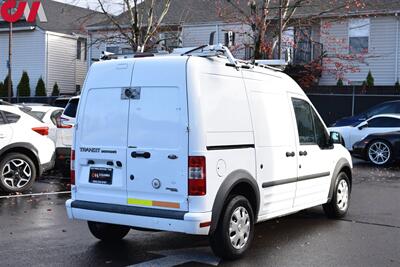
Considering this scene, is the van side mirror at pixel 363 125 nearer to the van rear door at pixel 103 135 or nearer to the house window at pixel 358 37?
the house window at pixel 358 37

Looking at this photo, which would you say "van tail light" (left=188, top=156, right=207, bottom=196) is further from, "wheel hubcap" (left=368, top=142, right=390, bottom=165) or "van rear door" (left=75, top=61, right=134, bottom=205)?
"wheel hubcap" (left=368, top=142, right=390, bottom=165)

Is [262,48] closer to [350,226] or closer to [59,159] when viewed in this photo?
[59,159]

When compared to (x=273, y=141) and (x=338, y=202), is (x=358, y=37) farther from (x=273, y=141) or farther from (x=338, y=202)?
(x=273, y=141)

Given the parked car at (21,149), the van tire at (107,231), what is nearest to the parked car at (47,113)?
the parked car at (21,149)

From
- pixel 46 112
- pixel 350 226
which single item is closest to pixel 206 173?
pixel 350 226

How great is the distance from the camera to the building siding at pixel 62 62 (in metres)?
34.8

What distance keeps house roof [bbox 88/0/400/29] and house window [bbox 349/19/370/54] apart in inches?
45.0

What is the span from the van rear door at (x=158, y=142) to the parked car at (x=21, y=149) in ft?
16.2

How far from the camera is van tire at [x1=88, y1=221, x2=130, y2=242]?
6.96m

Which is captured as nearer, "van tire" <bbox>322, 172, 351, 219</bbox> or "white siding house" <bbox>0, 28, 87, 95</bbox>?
"van tire" <bbox>322, 172, 351, 219</bbox>

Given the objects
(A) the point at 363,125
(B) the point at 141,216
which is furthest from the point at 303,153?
(A) the point at 363,125

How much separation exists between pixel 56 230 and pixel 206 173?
281cm

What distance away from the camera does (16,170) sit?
10.4 m

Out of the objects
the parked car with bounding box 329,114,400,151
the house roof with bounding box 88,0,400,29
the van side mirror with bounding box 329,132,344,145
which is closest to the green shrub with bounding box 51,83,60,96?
the house roof with bounding box 88,0,400,29
